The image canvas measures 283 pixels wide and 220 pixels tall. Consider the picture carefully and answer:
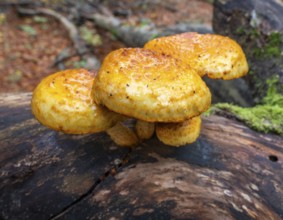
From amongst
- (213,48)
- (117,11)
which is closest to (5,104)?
(213,48)

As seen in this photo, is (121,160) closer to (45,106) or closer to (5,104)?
(45,106)

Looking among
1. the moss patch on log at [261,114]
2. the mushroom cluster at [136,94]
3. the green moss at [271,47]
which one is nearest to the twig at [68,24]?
the green moss at [271,47]

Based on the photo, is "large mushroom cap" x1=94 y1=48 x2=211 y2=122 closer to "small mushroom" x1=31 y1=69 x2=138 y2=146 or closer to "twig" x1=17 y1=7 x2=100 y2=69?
"small mushroom" x1=31 y1=69 x2=138 y2=146

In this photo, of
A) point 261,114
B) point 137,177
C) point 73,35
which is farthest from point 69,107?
point 73,35

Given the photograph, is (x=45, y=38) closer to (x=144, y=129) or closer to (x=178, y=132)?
(x=144, y=129)

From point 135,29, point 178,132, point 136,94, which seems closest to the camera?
point 136,94

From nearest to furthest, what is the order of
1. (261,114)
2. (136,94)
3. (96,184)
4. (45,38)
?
(136,94)
(96,184)
(261,114)
(45,38)
